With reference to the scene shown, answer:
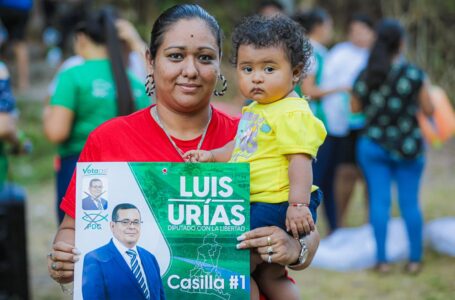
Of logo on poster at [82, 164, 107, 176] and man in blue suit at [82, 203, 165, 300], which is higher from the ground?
logo on poster at [82, 164, 107, 176]

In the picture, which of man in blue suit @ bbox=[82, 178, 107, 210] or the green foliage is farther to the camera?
the green foliage

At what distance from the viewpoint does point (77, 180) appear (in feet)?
8.21

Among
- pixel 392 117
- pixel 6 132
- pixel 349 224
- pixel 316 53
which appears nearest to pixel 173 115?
pixel 6 132

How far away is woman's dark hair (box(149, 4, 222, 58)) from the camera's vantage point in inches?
109

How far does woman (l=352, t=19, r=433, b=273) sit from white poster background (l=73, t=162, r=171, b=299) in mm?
4262

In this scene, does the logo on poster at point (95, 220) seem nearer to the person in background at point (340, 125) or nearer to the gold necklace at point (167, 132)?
the gold necklace at point (167, 132)

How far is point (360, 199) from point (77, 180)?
7684 mm

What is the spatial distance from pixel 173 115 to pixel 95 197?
1.60 ft

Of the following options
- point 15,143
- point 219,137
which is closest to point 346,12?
point 15,143

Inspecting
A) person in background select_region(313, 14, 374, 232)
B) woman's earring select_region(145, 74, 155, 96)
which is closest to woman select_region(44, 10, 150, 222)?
woman's earring select_region(145, 74, 155, 96)

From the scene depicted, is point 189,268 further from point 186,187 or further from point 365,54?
point 365,54

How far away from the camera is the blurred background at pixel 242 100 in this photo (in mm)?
6676

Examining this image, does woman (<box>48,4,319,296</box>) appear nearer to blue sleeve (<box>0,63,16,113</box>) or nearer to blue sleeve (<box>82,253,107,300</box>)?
blue sleeve (<box>82,253,107,300</box>)

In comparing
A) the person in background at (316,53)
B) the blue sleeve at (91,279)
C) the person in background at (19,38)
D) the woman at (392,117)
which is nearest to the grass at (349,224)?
the woman at (392,117)
